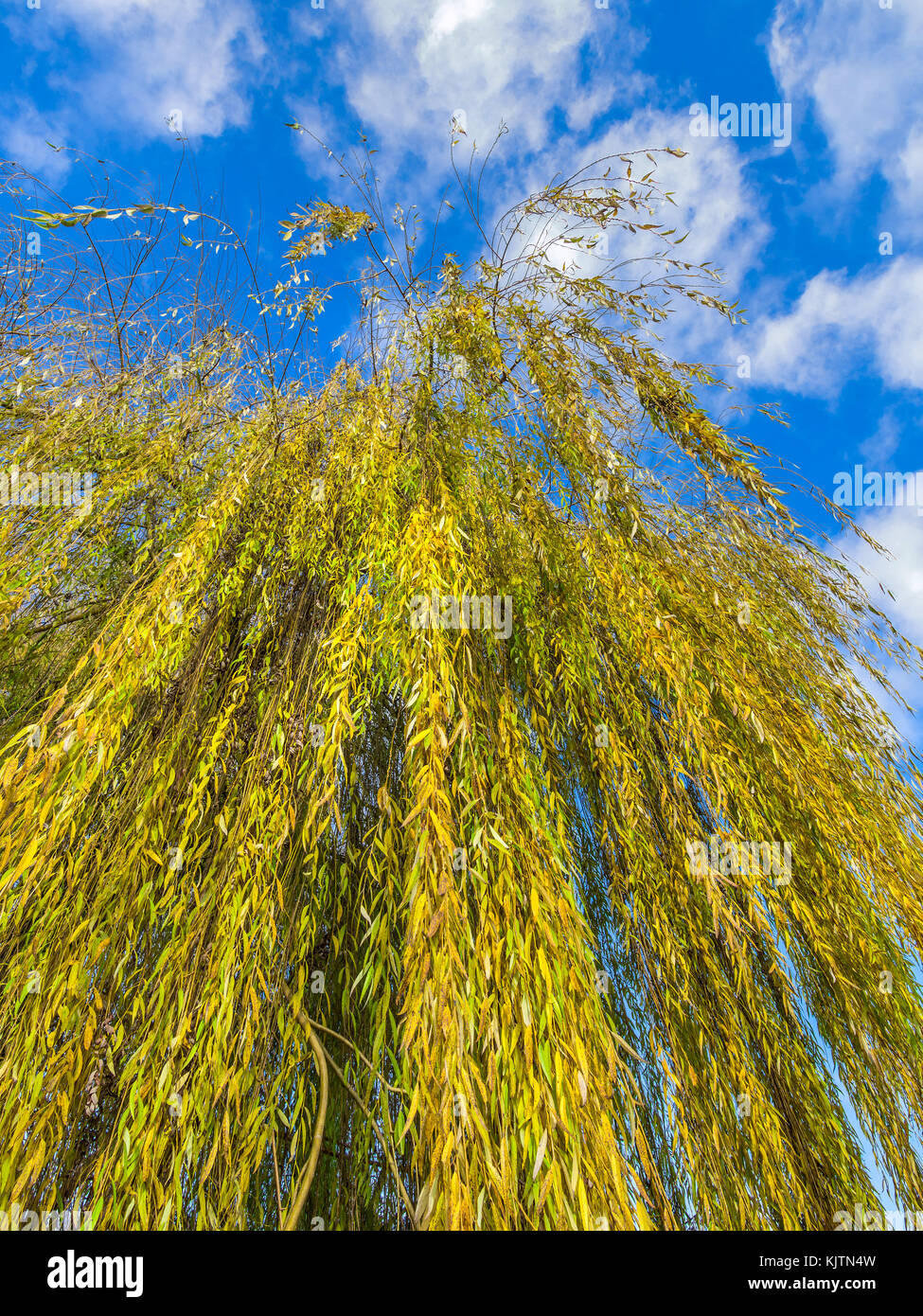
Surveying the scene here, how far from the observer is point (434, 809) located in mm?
1138

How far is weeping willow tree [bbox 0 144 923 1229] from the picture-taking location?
106 cm

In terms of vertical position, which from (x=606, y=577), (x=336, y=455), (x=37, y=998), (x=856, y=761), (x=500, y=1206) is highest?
(x=336, y=455)

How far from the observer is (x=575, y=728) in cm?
178

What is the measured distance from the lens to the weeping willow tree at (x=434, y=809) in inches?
41.7
